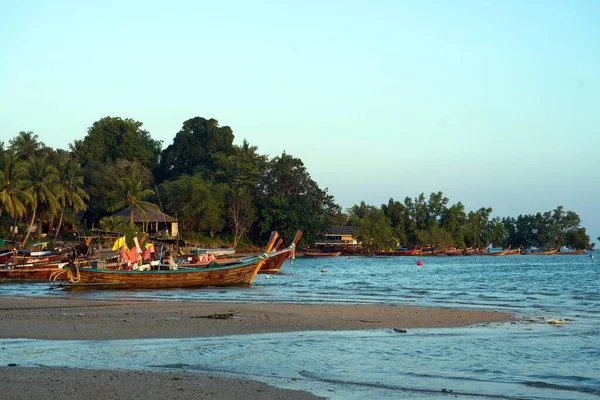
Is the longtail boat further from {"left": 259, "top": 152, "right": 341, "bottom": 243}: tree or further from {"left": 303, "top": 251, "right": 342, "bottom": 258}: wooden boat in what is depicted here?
{"left": 259, "top": 152, "right": 341, "bottom": 243}: tree

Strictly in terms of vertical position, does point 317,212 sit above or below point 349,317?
above

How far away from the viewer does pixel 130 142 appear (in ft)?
329

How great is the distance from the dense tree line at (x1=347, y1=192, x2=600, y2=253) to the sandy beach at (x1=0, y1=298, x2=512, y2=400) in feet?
331

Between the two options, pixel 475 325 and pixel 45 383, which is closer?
pixel 45 383

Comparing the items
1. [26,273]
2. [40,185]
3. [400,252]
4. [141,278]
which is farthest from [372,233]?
[141,278]

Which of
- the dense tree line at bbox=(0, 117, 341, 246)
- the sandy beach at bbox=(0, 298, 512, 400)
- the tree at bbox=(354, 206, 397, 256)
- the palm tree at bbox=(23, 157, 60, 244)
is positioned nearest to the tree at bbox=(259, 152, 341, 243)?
the dense tree line at bbox=(0, 117, 341, 246)

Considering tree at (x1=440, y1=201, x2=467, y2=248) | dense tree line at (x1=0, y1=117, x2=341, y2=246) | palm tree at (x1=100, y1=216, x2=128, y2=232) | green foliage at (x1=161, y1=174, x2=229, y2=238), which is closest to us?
palm tree at (x1=100, y1=216, x2=128, y2=232)

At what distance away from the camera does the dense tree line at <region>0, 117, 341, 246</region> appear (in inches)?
3098

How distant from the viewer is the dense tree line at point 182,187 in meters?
68.6

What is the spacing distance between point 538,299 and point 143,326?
1930cm

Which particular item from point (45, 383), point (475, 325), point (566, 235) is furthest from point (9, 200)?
point (566, 235)

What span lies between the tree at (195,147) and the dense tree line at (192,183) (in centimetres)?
15

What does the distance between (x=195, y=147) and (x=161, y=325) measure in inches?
3474

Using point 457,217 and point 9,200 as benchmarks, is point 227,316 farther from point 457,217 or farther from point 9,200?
point 457,217
